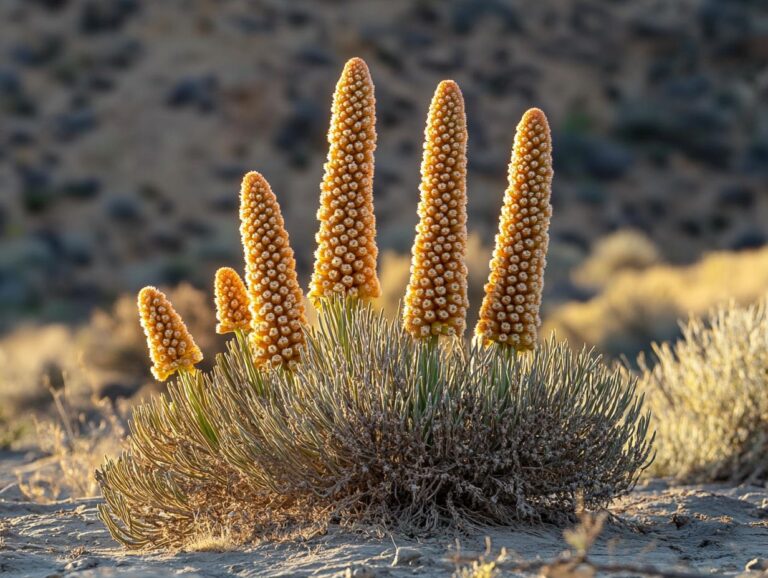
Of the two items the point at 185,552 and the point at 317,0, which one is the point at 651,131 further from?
the point at 185,552

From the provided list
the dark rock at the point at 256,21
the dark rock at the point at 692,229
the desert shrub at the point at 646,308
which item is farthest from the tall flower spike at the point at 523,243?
the dark rock at the point at 256,21

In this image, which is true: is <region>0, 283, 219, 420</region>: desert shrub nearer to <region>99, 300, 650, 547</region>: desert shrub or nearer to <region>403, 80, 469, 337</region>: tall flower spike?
<region>99, 300, 650, 547</region>: desert shrub

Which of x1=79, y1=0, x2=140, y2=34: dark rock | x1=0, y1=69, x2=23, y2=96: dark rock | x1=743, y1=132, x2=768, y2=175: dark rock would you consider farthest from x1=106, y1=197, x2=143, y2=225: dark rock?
x1=743, y1=132, x2=768, y2=175: dark rock

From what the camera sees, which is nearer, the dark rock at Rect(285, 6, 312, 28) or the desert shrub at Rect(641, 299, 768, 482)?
the desert shrub at Rect(641, 299, 768, 482)

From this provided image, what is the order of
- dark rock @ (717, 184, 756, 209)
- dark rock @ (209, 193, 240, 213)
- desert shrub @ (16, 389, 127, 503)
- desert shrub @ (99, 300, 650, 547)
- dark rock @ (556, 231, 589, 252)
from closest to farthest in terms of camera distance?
1. desert shrub @ (99, 300, 650, 547)
2. desert shrub @ (16, 389, 127, 503)
3. dark rock @ (209, 193, 240, 213)
4. dark rock @ (556, 231, 589, 252)
5. dark rock @ (717, 184, 756, 209)

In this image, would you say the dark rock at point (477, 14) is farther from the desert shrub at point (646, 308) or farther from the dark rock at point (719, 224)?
the desert shrub at point (646, 308)

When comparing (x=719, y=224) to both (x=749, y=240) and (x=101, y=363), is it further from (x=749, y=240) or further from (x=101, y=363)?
(x=101, y=363)
